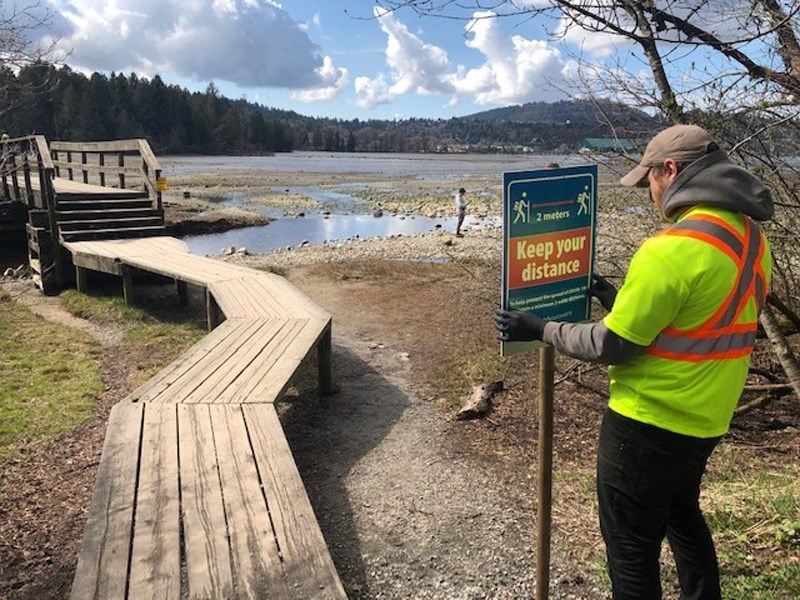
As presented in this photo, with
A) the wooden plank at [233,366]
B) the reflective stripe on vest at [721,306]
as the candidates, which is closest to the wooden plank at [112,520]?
the wooden plank at [233,366]

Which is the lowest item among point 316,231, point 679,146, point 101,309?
point 316,231

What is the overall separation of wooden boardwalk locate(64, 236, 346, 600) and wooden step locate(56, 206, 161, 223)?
22.2 ft

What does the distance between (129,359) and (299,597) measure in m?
5.62

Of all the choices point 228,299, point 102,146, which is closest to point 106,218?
point 102,146

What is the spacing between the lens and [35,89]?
4867 millimetres

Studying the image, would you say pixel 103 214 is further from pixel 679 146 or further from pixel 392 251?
pixel 679 146

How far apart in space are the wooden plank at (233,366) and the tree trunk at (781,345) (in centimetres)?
360

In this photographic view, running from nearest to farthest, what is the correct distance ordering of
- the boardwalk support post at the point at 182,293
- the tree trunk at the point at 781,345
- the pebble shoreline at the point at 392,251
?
1. the tree trunk at the point at 781,345
2. the boardwalk support post at the point at 182,293
3. the pebble shoreline at the point at 392,251

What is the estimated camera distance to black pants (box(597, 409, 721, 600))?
6.74 ft

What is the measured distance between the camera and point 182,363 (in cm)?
508

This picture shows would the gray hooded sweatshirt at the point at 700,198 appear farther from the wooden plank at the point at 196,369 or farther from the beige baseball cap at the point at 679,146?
the wooden plank at the point at 196,369

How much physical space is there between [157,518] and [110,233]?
913 centimetres

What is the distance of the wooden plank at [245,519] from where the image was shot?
2.49m

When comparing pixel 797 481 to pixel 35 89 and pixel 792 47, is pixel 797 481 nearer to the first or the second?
pixel 792 47
